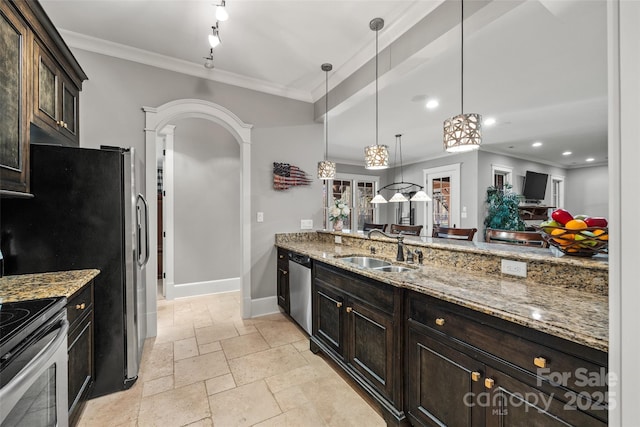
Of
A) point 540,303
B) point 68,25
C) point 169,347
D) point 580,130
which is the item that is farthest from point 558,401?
point 580,130

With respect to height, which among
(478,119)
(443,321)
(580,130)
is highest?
(580,130)

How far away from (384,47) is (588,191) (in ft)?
28.3

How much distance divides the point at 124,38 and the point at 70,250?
2054 millimetres

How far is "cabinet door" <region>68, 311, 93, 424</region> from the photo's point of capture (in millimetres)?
1529

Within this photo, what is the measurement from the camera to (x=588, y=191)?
7578 millimetres

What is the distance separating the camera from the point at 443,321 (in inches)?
53.1

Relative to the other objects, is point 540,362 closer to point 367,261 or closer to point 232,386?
point 367,261

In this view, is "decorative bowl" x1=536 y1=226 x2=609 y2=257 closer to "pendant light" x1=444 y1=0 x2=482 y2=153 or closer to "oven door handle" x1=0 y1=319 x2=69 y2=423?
"pendant light" x1=444 y1=0 x2=482 y2=153

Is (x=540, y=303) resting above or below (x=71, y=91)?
below

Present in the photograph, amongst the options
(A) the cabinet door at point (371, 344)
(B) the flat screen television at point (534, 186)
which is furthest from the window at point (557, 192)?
(A) the cabinet door at point (371, 344)

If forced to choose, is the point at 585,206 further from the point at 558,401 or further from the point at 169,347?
the point at 169,347

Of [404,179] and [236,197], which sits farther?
[404,179]

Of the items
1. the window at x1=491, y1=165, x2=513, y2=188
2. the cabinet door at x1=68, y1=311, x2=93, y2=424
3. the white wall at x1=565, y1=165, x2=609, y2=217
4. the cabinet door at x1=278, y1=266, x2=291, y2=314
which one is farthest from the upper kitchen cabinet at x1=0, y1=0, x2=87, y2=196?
the white wall at x1=565, y1=165, x2=609, y2=217

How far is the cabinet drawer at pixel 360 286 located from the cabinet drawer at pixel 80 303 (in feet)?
5.44
